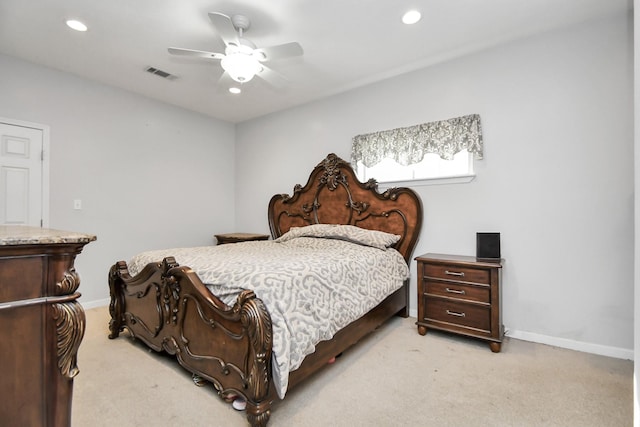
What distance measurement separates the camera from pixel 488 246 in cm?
260

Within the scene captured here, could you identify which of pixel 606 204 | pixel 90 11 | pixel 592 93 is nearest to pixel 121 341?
pixel 90 11

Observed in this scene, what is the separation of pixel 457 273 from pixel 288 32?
250 cm

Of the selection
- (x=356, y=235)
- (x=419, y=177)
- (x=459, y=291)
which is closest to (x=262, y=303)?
(x=356, y=235)

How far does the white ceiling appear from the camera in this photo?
2238 mm

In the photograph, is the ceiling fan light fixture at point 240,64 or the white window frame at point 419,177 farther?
the white window frame at point 419,177

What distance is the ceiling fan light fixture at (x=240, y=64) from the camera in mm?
2199

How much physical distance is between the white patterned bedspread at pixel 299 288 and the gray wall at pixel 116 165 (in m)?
1.51

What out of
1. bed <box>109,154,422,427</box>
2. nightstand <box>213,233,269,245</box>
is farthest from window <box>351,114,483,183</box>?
nightstand <box>213,233,269,245</box>

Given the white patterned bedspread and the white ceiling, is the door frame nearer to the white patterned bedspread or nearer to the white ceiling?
the white ceiling

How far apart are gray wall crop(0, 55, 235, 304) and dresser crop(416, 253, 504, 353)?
132 inches

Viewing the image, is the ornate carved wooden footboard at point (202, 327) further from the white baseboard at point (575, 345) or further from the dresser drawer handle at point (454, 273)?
the white baseboard at point (575, 345)

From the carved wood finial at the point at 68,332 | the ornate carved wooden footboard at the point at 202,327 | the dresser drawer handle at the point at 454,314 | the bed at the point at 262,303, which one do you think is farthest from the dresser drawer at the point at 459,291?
the carved wood finial at the point at 68,332

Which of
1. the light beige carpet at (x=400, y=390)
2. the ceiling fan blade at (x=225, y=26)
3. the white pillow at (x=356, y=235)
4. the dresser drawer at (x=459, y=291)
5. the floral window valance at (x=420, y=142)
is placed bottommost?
the light beige carpet at (x=400, y=390)

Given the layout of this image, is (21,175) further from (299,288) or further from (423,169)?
(423,169)
